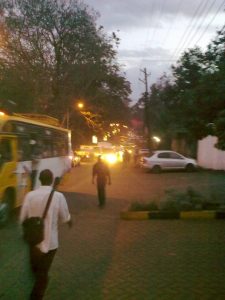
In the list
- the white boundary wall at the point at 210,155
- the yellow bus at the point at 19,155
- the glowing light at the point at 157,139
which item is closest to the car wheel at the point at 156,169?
the white boundary wall at the point at 210,155

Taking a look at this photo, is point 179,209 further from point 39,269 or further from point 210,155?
point 210,155

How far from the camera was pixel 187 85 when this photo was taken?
3778cm

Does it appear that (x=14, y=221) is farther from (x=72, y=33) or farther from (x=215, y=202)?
(x=72, y=33)

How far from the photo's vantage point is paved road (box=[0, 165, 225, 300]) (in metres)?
7.21

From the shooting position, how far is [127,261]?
9102 mm

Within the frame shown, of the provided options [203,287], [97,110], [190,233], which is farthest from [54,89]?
[203,287]

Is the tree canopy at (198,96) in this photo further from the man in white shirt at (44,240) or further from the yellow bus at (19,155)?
the man in white shirt at (44,240)

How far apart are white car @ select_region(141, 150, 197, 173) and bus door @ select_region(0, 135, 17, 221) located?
21.9 m

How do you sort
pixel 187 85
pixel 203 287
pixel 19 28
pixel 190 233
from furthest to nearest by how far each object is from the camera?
pixel 19 28 → pixel 187 85 → pixel 190 233 → pixel 203 287

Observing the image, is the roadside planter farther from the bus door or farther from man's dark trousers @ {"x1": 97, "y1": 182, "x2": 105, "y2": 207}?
the bus door

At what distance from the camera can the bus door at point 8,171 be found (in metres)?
13.1

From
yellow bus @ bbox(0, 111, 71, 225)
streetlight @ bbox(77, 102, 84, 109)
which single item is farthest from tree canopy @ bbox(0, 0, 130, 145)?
yellow bus @ bbox(0, 111, 71, 225)

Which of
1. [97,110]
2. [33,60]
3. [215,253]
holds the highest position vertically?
[33,60]

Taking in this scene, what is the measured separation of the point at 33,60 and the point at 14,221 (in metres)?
30.5
